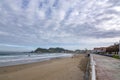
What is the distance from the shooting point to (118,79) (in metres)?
8.60

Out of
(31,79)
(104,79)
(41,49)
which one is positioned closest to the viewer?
(104,79)

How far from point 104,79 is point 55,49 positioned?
621 ft

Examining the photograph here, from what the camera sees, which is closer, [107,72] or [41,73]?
[107,72]

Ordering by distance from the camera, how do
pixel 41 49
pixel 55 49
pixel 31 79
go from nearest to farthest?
pixel 31 79 < pixel 41 49 < pixel 55 49

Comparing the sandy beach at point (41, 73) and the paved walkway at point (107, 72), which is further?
the sandy beach at point (41, 73)

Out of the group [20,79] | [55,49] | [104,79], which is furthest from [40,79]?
[55,49]

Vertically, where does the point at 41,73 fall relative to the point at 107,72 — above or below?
below

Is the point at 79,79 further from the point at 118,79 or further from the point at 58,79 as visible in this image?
the point at 118,79

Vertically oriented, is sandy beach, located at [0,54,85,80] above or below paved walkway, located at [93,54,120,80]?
below

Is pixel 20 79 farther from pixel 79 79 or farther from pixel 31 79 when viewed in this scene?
pixel 79 79

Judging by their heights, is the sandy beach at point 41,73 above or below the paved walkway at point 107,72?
below

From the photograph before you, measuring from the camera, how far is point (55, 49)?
197375 millimetres

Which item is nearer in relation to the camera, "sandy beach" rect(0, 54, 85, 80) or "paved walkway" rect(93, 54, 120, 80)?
"paved walkway" rect(93, 54, 120, 80)

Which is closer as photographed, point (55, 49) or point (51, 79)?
point (51, 79)
